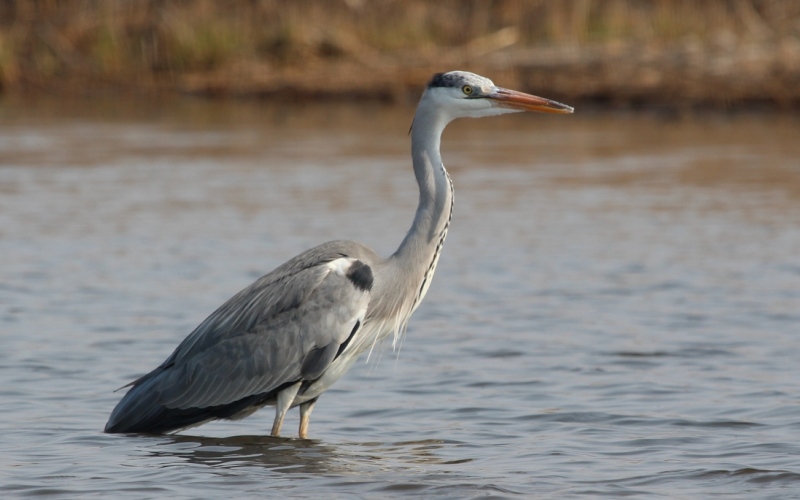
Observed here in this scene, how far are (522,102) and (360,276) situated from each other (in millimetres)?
1215

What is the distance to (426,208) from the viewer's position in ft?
22.3

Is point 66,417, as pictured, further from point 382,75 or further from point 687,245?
point 382,75

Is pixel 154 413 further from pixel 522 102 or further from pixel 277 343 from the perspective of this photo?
pixel 522 102

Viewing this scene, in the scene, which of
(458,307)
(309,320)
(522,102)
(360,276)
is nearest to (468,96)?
(522,102)

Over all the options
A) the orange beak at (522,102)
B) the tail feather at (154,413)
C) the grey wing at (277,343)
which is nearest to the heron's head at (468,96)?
the orange beak at (522,102)

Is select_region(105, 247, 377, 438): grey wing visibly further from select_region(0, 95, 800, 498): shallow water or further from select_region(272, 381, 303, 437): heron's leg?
select_region(0, 95, 800, 498): shallow water

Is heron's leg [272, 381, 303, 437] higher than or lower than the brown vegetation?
lower

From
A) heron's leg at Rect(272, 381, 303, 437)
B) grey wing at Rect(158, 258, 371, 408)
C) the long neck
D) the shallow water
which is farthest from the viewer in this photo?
the long neck

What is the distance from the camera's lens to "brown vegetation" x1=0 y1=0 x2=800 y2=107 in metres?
20.7

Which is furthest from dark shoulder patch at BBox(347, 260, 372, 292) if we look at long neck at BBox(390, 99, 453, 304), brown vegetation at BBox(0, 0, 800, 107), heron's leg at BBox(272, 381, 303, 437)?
brown vegetation at BBox(0, 0, 800, 107)

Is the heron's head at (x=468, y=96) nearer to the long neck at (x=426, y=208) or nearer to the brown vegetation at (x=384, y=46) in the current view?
the long neck at (x=426, y=208)

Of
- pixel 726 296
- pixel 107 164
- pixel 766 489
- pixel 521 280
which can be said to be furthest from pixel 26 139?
pixel 766 489

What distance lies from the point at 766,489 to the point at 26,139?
44.4 ft

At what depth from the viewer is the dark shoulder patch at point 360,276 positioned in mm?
6594
